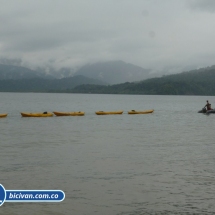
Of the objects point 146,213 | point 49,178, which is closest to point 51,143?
point 49,178

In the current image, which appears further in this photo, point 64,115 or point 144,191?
point 64,115

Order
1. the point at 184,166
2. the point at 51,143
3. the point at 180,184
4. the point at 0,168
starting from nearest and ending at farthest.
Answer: the point at 180,184 → the point at 0,168 → the point at 184,166 → the point at 51,143

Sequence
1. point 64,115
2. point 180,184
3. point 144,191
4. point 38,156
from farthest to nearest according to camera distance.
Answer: point 64,115 → point 38,156 → point 180,184 → point 144,191

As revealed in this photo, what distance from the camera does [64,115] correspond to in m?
75.4

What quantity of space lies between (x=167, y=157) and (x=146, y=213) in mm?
13277

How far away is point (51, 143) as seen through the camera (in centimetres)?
3681

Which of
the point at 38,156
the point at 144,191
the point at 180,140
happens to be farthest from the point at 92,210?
the point at 180,140

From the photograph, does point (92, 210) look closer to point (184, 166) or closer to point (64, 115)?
point (184, 166)

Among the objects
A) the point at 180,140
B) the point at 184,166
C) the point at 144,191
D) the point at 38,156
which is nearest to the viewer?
the point at 144,191

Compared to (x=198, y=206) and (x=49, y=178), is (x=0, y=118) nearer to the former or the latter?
(x=49, y=178)

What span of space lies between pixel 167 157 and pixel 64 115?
1927 inches

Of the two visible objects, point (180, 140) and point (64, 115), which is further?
point (64, 115)

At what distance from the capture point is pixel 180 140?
40062mm

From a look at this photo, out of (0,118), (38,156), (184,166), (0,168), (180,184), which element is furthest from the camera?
(0,118)
